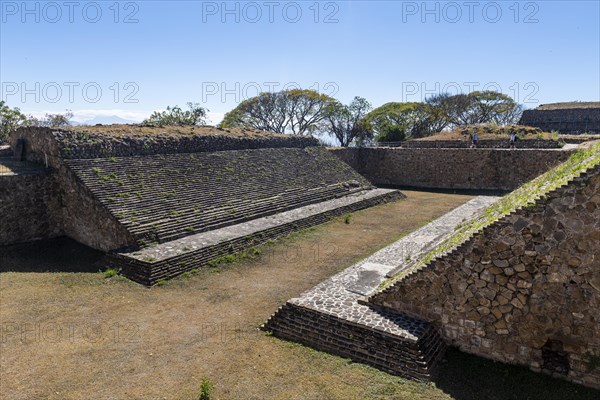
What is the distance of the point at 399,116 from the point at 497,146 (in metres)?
18.5

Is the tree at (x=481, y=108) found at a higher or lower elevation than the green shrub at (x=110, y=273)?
higher

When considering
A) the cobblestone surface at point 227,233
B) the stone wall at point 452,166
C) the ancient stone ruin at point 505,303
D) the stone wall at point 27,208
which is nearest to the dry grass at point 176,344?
the ancient stone ruin at point 505,303

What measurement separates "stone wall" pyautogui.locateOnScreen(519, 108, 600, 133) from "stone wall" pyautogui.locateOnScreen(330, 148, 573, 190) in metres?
Answer: 15.2

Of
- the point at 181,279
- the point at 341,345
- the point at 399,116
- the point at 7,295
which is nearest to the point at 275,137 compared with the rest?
the point at 181,279

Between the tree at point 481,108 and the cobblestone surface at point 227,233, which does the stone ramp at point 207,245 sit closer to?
the cobblestone surface at point 227,233

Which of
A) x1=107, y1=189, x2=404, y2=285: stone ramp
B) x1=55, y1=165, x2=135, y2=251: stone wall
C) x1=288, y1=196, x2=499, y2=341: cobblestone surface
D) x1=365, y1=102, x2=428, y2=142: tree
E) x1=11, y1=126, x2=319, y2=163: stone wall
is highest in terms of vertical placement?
x1=365, y1=102, x2=428, y2=142: tree

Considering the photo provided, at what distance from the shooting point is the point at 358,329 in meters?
6.86

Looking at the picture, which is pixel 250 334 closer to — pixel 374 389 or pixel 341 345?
pixel 341 345

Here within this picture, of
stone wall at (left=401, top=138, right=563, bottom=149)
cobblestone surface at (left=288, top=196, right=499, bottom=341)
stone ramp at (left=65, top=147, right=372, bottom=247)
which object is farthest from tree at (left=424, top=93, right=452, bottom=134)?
cobblestone surface at (left=288, top=196, right=499, bottom=341)

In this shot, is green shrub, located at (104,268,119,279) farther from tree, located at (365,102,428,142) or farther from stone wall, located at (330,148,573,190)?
tree, located at (365,102,428,142)

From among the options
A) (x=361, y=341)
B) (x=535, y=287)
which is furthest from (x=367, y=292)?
(x=535, y=287)

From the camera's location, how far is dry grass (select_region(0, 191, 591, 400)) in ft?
19.8

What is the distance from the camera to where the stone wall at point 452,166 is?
867 inches

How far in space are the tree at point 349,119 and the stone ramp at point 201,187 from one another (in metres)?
23.8
